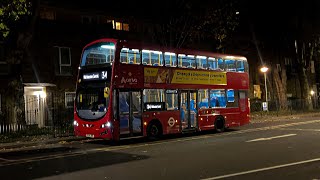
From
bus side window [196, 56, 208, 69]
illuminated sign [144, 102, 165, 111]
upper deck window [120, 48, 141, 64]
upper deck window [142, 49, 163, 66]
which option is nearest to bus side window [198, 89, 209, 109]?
bus side window [196, 56, 208, 69]

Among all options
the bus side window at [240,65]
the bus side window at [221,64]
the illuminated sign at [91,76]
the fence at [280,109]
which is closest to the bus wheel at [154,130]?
the illuminated sign at [91,76]

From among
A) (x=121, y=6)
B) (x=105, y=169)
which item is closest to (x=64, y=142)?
(x=105, y=169)

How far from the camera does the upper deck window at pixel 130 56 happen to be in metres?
17.1

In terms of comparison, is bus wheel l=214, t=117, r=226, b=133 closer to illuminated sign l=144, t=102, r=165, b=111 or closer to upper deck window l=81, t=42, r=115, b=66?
illuminated sign l=144, t=102, r=165, b=111

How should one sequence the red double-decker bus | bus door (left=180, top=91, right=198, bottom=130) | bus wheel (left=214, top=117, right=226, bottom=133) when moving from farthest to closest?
1. bus wheel (left=214, top=117, right=226, bottom=133)
2. bus door (left=180, top=91, right=198, bottom=130)
3. the red double-decker bus

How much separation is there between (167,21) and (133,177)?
23.1 meters

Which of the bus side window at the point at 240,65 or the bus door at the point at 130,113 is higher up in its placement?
the bus side window at the point at 240,65

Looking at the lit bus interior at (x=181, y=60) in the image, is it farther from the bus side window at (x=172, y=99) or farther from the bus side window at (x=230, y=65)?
the bus side window at (x=172, y=99)

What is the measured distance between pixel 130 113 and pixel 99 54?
2.85 m

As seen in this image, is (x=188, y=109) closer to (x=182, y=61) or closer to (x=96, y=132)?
(x=182, y=61)

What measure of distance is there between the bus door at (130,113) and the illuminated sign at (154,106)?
432 mm

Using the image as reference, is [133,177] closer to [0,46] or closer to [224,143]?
[224,143]

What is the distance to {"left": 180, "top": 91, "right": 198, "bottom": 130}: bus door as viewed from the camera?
20.1 meters

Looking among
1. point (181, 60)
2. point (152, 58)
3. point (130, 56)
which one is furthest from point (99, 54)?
point (181, 60)
